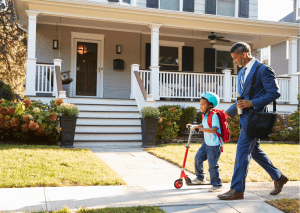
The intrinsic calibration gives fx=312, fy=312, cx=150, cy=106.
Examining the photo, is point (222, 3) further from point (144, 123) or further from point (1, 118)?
point (1, 118)

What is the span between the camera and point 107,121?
29.9 feet

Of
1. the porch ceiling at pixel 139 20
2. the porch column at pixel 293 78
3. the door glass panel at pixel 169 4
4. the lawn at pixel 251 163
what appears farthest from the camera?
the door glass panel at pixel 169 4

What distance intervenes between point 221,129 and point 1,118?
18.5 feet

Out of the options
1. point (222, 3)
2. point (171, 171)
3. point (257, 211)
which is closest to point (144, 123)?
point (171, 171)

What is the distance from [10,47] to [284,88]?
12.9m

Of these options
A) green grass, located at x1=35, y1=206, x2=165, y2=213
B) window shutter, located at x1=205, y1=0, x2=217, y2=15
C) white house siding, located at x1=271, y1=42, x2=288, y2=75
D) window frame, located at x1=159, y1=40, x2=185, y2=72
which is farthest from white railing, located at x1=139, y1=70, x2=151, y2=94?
white house siding, located at x1=271, y1=42, x2=288, y2=75

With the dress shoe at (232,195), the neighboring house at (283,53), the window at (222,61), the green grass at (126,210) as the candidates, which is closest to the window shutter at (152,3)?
the window at (222,61)

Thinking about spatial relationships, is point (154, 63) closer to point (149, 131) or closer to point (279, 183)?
point (149, 131)

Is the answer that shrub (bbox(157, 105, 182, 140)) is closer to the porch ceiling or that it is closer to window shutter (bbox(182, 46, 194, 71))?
the porch ceiling

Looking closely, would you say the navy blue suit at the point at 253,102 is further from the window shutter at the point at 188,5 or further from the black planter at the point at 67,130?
the window shutter at the point at 188,5

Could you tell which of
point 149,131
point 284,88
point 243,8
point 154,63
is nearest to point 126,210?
point 149,131

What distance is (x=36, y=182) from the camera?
4105mm

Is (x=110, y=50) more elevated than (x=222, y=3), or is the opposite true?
(x=222, y=3)

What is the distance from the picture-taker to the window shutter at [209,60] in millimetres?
13156
